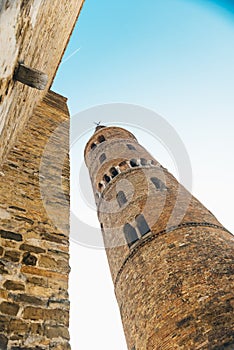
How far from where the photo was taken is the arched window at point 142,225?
9984 millimetres

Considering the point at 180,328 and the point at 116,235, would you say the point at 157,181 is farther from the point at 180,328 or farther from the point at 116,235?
the point at 180,328

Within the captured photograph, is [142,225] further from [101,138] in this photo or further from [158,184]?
[101,138]

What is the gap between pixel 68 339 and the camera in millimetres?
2422

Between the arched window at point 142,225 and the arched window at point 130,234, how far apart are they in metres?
0.25

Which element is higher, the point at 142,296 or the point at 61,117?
the point at 61,117

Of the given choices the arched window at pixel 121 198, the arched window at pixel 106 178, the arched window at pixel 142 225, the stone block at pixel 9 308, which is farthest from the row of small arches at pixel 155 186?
the stone block at pixel 9 308

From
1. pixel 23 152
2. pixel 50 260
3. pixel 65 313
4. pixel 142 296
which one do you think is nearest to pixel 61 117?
pixel 23 152

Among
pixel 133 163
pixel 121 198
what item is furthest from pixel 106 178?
pixel 121 198

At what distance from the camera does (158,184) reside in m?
12.0

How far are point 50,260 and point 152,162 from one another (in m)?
11.5

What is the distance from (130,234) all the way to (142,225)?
57 centimetres

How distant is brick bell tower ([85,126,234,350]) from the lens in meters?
6.70

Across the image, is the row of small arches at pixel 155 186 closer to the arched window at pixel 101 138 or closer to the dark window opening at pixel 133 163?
the dark window opening at pixel 133 163

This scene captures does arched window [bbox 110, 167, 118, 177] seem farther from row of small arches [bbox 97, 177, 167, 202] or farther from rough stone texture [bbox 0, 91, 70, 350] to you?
rough stone texture [bbox 0, 91, 70, 350]
